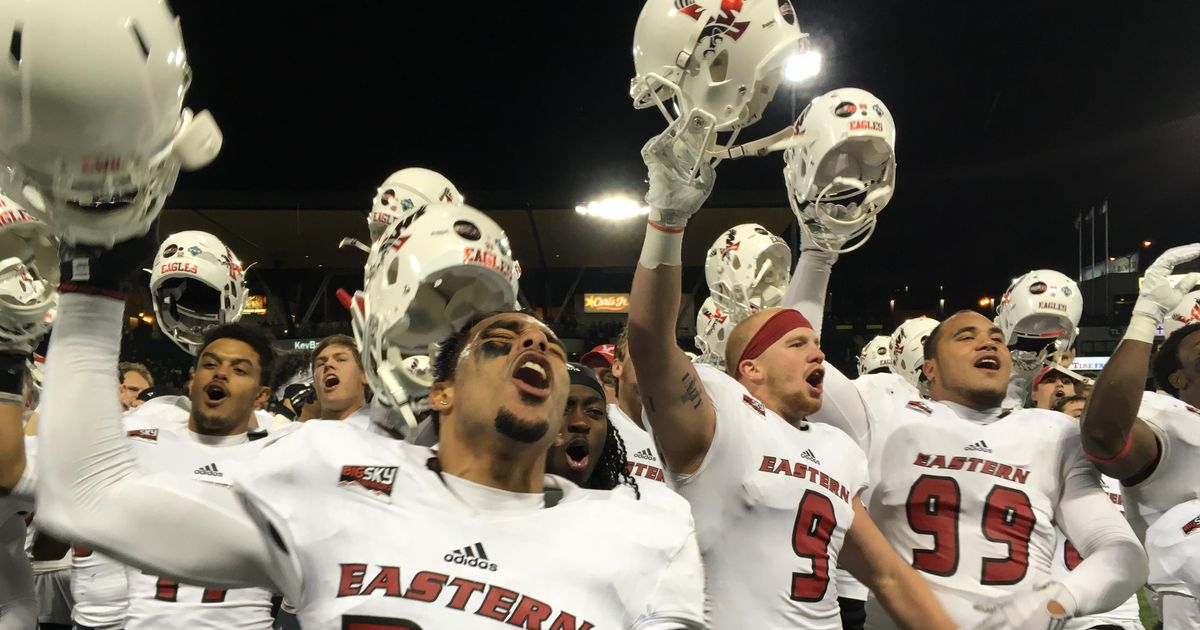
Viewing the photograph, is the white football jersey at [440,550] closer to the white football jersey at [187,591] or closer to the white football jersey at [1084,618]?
the white football jersey at [187,591]

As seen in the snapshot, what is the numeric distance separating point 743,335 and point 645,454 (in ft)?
2.84

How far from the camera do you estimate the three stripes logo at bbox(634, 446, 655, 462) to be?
3.88m

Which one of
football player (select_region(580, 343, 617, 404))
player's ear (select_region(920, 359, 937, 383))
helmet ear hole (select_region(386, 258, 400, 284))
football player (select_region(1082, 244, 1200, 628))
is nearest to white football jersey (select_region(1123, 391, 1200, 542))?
football player (select_region(1082, 244, 1200, 628))

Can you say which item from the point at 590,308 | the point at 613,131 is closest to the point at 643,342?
the point at 613,131

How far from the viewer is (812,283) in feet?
11.9

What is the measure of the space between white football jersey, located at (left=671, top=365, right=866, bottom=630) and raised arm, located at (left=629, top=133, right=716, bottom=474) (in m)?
0.09

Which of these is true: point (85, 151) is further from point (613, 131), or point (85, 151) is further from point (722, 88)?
point (613, 131)

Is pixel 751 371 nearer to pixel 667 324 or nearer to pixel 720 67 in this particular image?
pixel 667 324

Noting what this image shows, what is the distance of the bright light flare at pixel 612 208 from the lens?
13.5 m

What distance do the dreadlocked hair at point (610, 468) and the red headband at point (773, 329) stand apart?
2.04 feet

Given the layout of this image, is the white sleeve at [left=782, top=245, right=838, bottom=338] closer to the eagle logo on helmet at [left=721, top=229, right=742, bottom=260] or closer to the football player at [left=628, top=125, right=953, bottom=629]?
the football player at [left=628, top=125, right=953, bottom=629]

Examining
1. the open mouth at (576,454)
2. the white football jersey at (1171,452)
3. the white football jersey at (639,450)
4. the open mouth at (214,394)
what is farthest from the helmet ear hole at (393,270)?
the white football jersey at (1171,452)

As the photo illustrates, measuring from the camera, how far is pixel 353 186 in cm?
1459

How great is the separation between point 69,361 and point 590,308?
1981cm
